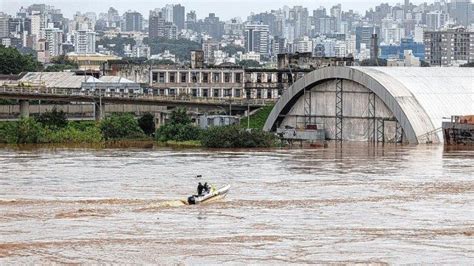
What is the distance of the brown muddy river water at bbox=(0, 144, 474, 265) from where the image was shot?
28719 millimetres

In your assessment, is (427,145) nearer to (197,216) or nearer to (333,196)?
(333,196)

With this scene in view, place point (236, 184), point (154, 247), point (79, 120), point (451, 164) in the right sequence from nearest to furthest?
point (154, 247) < point (236, 184) < point (451, 164) < point (79, 120)

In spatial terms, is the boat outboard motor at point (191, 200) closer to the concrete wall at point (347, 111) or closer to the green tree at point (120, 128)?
the concrete wall at point (347, 111)

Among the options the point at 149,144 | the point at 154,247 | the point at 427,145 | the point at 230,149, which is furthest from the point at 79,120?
the point at 154,247

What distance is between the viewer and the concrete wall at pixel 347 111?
64.2 metres

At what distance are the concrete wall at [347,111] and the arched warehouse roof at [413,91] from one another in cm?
45

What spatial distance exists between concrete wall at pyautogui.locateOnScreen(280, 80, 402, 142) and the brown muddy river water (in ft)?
28.5

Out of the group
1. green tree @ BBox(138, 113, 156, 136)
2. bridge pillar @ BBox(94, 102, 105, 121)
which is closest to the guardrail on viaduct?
bridge pillar @ BBox(94, 102, 105, 121)

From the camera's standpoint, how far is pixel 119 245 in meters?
29.5

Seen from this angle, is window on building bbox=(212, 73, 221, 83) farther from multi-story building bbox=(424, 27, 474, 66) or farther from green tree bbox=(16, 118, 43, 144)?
multi-story building bbox=(424, 27, 474, 66)

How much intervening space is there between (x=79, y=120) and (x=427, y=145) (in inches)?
983

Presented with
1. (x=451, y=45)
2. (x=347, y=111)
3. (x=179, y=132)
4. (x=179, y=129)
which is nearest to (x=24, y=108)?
(x=179, y=129)

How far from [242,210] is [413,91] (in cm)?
2805

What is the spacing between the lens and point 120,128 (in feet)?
228
